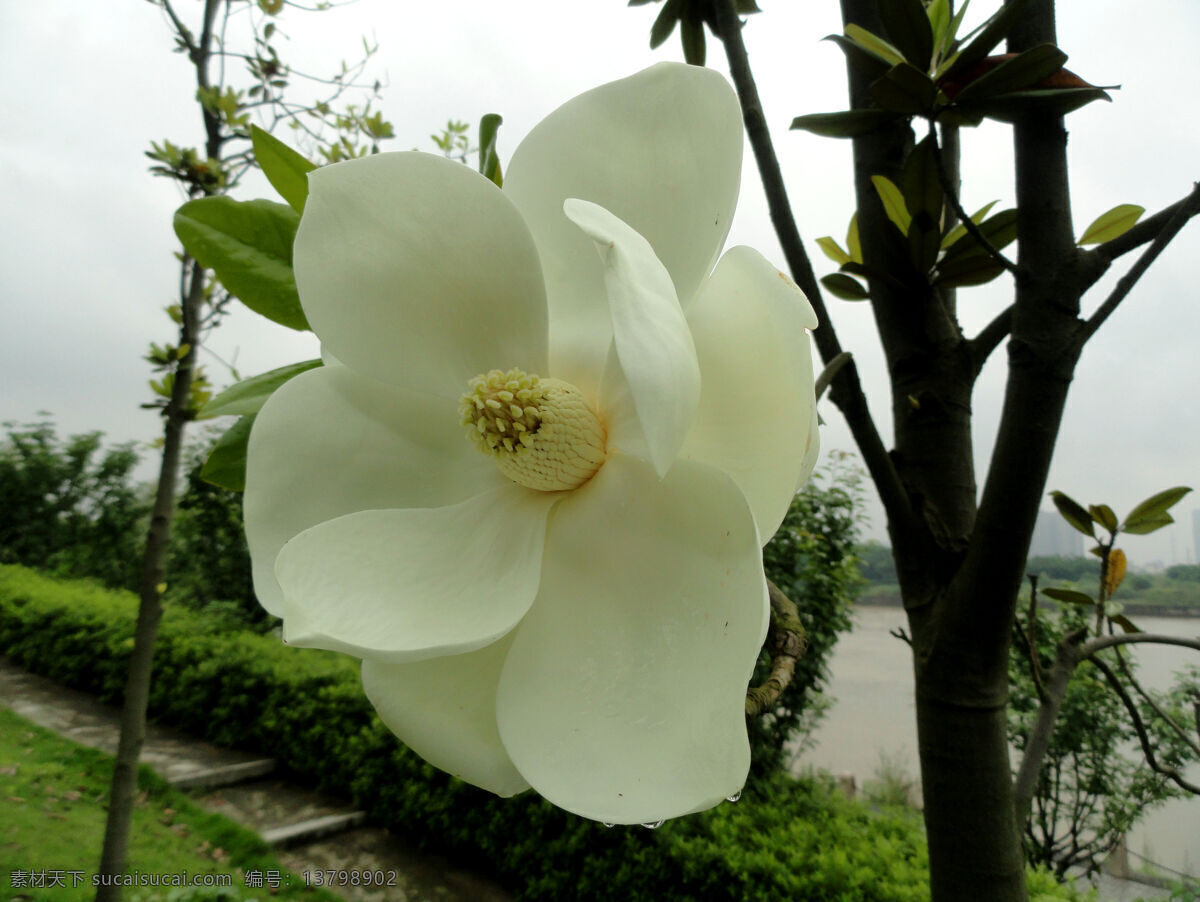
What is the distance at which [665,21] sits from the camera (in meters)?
0.77

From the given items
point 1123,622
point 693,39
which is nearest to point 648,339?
point 693,39

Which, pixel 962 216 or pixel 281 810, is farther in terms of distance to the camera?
pixel 281 810

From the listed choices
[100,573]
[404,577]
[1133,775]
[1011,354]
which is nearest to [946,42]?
[1011,354]

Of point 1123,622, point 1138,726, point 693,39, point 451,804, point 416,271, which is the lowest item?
point 451,804

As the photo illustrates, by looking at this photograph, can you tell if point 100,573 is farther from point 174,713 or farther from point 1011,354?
point 1011,354

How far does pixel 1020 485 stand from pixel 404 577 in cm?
45

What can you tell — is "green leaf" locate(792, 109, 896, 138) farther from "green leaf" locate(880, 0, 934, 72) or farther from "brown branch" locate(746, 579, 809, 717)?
"brown branch" locate(746, 579, 809, 717)

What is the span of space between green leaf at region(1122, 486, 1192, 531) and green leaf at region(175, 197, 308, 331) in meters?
1.04

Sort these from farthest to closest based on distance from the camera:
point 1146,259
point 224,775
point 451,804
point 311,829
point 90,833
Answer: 1. point 224,775
2. point 311,829
3. point 451,804
4. point 90,833
5. point 1146,259

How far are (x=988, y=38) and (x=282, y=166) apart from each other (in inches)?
18.6

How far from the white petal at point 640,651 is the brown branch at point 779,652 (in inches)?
1.2

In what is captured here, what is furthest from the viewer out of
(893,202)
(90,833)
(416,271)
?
(90,833)

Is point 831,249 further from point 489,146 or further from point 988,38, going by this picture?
point 489,146

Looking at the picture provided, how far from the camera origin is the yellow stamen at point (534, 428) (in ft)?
1.00
